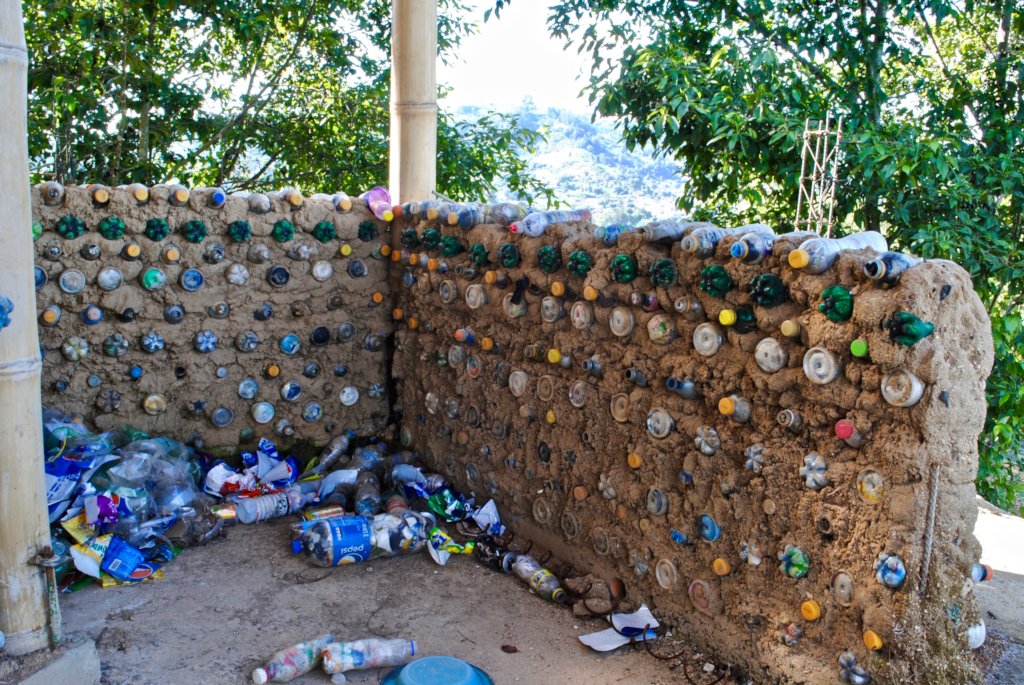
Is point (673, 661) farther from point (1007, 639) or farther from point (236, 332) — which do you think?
point (236, 332)

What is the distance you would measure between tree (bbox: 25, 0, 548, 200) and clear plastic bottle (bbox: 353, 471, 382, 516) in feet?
13.3

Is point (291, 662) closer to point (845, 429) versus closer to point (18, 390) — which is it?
point (18, 390)

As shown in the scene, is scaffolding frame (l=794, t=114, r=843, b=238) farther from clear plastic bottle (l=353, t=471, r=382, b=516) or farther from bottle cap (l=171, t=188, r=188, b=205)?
bottle cap (l=171, t=188, r=188, b=205)

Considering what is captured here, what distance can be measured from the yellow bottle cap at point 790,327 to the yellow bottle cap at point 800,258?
18 cm

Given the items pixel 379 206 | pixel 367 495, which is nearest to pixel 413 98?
pixel 379 206

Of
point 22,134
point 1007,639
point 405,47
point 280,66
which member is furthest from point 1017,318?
point 280,66

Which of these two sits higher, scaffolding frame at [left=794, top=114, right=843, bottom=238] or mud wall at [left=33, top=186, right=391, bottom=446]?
scaffolding frame at [left=794, top=114, right=843, bottom=238]

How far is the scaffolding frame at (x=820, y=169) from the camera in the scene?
556 centimetres

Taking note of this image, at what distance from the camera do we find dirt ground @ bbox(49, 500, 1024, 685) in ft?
10.1

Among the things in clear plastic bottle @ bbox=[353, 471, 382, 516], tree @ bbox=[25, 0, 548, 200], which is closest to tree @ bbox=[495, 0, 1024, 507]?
tree @ bbox=[25, 0, 548, 200]

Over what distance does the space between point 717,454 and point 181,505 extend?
263 centimetres

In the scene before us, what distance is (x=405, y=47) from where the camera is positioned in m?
5.08

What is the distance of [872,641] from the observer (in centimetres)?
256

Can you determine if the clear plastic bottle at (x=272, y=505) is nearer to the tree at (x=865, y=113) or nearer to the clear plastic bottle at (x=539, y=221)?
the clear plastic bottle at (x=539, y=221)
